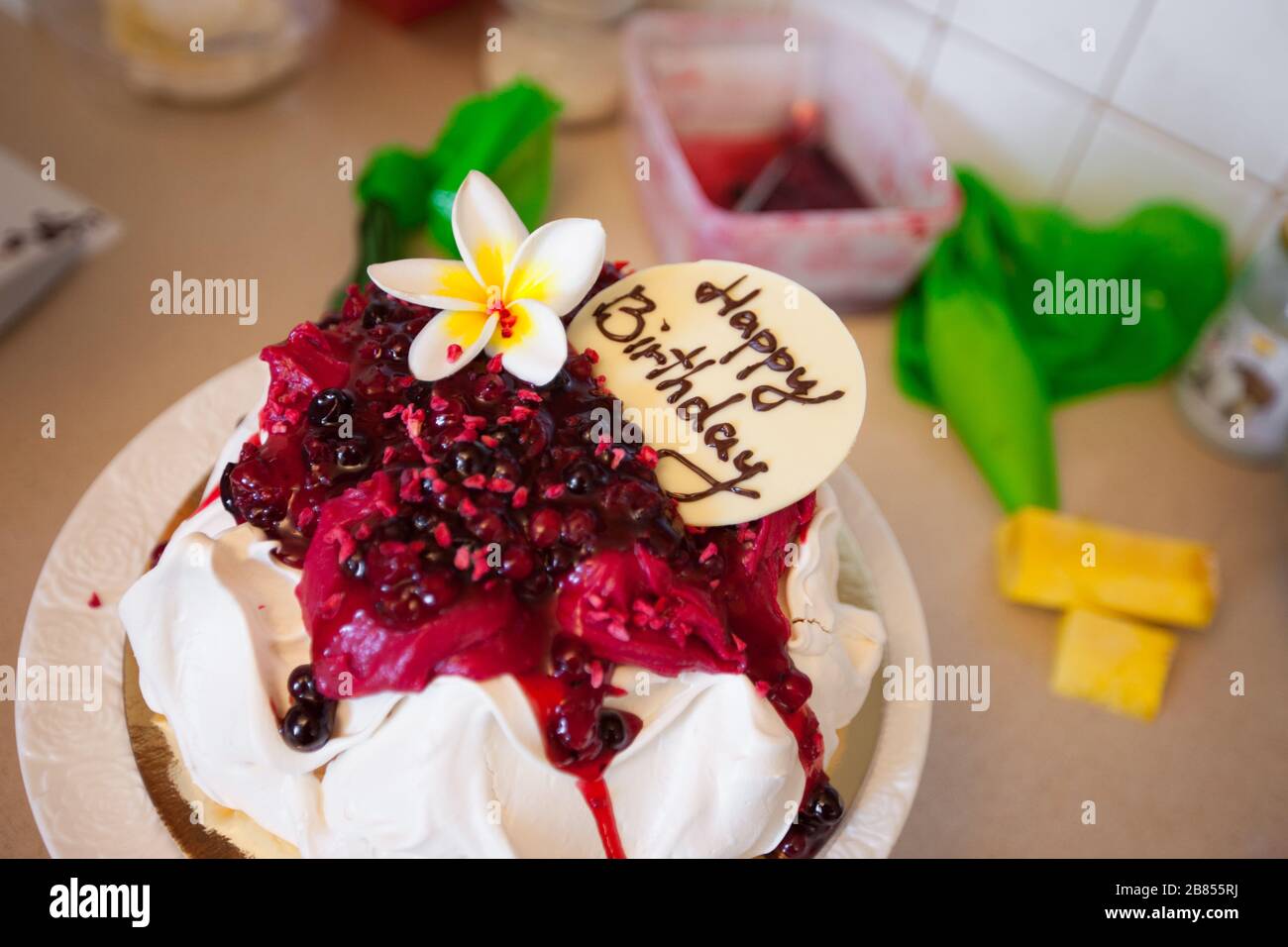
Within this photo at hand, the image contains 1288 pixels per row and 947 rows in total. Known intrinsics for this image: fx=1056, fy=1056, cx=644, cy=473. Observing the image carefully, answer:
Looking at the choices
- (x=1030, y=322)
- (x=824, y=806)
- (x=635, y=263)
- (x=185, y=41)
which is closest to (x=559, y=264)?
(x=824, y=806)

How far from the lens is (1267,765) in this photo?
1471 mm

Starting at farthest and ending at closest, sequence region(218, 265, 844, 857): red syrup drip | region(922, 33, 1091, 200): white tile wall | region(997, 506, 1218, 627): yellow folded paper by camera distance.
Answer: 1. region(922, 33, 1091, 200): white tile wall
2. region(997, 506, 1218, 627): yellow folded paper
3. region(218, 265, 844, 857): red syrup drip

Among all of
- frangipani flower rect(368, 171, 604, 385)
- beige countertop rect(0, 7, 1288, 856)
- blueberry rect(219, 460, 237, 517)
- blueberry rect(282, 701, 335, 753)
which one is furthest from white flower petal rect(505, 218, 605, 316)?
beige countertop rect(0, 7, 1288, 856)

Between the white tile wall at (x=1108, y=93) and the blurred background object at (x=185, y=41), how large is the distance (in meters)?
1.06

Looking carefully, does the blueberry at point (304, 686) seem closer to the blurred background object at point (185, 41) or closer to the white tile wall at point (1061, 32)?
the blurred background object at point (185, 41)

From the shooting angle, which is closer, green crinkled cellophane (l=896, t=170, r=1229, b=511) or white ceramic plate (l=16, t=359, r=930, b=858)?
white ceramic plate (l=16, t=359, r=930, b=858)

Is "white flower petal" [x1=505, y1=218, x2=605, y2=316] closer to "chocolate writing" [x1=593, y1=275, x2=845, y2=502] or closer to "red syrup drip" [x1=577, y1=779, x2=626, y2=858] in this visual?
"chocolate writing" [x1=593, y1=275, x2=845, y2=502]

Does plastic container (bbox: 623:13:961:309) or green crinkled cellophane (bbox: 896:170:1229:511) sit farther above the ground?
plastic container (bbox: 623:13:961:309)

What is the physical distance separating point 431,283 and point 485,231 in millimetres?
79

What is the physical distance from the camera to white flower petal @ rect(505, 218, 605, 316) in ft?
3.49

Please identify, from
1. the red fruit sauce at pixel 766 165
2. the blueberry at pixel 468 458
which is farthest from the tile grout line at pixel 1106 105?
the blueberry at pixel 468 458

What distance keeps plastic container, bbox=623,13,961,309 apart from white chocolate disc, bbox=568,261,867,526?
0.52 m

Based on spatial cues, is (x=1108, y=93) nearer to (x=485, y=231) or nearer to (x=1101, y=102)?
(x=1101, y=102)

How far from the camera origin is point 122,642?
3.73ft
